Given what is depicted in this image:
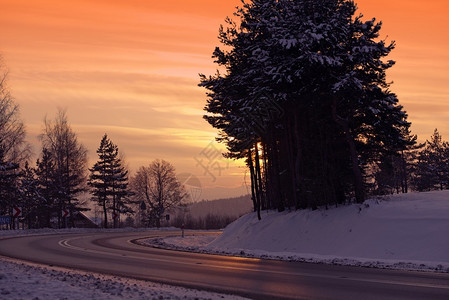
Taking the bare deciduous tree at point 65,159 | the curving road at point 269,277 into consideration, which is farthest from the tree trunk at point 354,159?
the bare deciduous tree at point 65,159

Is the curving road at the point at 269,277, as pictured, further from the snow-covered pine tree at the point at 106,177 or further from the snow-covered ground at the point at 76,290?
the snow-covered pine tree at the point at 106,177

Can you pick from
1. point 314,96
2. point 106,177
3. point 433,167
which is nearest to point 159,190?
point 106,177

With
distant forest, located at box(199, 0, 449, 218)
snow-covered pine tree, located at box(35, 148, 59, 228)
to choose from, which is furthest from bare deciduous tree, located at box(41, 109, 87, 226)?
distant forest, located at box(199, 0, 449, 218)

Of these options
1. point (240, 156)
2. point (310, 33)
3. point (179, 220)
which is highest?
point (310, 33)

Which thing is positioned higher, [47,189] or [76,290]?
[47,189]

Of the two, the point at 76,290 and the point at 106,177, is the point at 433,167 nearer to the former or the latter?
the point at 106,177

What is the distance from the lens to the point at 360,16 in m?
28.1

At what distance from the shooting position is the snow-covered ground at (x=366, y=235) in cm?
1892

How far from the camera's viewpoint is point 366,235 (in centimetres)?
2233

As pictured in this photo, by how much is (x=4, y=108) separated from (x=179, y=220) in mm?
51721

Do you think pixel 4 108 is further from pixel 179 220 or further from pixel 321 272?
pixel 179 220

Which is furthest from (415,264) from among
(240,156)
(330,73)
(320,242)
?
(240,156)

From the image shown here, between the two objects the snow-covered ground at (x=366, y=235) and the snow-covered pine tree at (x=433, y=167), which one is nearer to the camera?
the snow-covered ground at (x=366, y=235)

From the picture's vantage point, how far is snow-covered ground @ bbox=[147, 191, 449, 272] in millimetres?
18922
